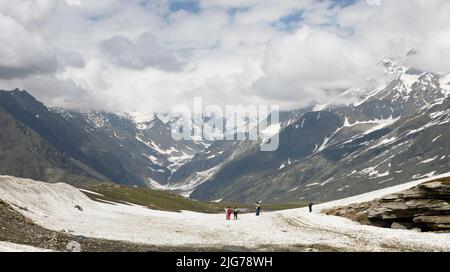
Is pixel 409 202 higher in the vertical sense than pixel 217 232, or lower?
higher

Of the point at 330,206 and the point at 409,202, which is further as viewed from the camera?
the point at 330,206

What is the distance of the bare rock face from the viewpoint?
77.3 meters

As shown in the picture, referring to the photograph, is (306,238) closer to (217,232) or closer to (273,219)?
(217,232)

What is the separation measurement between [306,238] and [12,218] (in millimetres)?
33781

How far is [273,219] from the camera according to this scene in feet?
295

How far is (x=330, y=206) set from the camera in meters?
102

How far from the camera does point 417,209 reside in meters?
80.1

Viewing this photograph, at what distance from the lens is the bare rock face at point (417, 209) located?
254 ft
